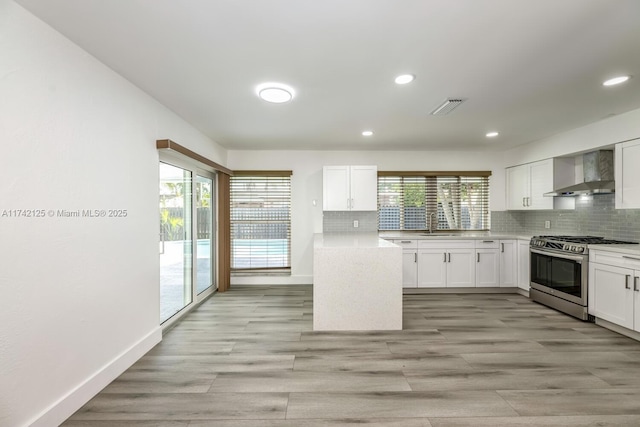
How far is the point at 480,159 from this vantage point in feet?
17.3

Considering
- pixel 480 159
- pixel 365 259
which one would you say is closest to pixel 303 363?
pixel 365 259

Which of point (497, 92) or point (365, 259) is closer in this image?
point (497, 92)

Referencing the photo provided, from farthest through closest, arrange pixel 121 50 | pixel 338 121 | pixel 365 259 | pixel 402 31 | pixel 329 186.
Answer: pixel 329 186
pixel 338 121
pixel 365 259
pixel 121 50
pixel 402 31

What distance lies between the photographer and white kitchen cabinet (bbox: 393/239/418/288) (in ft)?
15.5

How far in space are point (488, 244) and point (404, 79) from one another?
11.3 ft

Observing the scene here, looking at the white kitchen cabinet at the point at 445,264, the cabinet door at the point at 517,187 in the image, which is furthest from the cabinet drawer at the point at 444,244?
the cabinet door at the point at 517,187

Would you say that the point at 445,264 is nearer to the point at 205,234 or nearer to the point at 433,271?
the point at 433,271

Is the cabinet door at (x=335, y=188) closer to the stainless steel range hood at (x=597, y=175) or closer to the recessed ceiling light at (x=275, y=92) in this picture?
the recessed ceiling light at (x=275, y=92)

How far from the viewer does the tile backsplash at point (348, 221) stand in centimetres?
521

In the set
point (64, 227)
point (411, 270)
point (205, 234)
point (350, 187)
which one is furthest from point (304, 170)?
point (64, 227)

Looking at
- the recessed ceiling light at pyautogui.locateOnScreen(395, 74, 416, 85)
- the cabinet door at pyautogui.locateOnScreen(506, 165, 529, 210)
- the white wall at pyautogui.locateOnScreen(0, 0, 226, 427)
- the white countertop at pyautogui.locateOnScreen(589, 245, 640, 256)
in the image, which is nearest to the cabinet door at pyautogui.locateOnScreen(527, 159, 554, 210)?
the cabinet door at pyautogui.locateOnScreen(506, 165, 529, 210)

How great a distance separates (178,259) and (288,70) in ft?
8.66

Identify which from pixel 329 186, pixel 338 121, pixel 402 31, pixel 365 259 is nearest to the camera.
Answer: pixel 402 31

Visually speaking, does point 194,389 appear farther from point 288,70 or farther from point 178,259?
point 288,70
